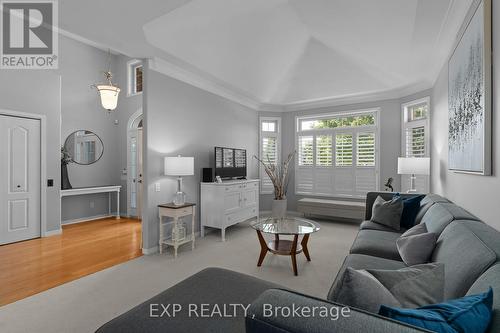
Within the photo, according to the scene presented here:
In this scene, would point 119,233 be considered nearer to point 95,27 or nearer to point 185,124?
point 185,124

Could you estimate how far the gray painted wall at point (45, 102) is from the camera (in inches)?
164

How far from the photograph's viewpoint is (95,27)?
2910 mm

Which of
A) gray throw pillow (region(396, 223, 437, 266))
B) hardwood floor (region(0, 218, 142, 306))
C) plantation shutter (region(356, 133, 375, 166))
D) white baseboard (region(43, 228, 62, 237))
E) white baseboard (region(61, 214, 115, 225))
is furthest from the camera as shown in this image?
plantation shutter (region(356, 133, 375, 166))

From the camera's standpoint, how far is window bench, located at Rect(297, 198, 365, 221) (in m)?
5.23

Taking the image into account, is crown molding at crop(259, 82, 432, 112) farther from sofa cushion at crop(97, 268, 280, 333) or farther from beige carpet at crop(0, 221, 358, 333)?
sofa cushion at crop(97, 268, 280, 333)

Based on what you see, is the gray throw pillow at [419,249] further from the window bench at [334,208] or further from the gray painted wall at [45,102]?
the gray painted wall at [45,102]

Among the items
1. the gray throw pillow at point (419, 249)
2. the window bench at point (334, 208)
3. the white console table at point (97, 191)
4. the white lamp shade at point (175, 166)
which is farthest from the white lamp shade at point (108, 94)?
the gray throw pillow at point (419, 249)

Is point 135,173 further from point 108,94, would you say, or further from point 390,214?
point 390,214

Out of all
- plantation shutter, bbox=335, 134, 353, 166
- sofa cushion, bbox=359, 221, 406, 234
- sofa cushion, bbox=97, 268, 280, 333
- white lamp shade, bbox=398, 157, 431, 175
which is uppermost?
plantation shutter, bbox=335, 134, 353, 166

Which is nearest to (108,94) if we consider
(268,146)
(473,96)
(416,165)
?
(268,146)

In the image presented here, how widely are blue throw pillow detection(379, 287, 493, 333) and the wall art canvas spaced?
1435 mm

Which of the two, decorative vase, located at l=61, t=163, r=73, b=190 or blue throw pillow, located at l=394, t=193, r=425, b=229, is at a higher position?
decorative vase, located at l=61, t=163, r=73, b=190

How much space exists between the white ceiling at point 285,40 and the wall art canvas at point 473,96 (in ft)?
1.51

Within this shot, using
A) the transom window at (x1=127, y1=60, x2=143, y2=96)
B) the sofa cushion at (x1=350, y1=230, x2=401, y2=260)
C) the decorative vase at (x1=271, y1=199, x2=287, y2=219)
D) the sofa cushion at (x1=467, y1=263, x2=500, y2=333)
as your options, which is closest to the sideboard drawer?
the decorative vase at (x1=271, y1=199, x2=287, y2=219)
